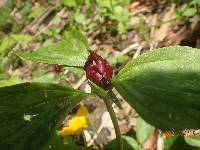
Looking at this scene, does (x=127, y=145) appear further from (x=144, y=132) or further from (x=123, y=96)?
(x=123, y=96)

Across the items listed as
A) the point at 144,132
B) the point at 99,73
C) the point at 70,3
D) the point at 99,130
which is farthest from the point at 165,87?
the point at 70,3

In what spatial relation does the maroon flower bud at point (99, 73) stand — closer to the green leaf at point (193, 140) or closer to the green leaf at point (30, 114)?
the green leaf at point (30, 114)

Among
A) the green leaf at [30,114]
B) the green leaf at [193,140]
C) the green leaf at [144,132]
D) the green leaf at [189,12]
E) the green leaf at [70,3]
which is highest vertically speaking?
the green leaf at [70,3]

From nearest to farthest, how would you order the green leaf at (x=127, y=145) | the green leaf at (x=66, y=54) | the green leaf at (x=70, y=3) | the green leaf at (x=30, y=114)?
1. the green leaf at (x=30, y=114)
2. the green leaf at (x=66, y=54)
3. the green leaf at (x=127, y=145)
4. the green leaf at (x=70, y=3)

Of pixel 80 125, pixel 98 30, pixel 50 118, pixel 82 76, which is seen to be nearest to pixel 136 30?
pixel 98 30

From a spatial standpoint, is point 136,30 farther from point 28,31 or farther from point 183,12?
point 28,31

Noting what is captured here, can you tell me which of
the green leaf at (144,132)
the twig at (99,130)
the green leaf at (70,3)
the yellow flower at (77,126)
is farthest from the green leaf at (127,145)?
the green leaf at (70,3)

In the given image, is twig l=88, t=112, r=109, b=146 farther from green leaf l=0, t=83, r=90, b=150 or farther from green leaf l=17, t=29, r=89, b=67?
green leaf l=0, t=83, r=90, b=150
